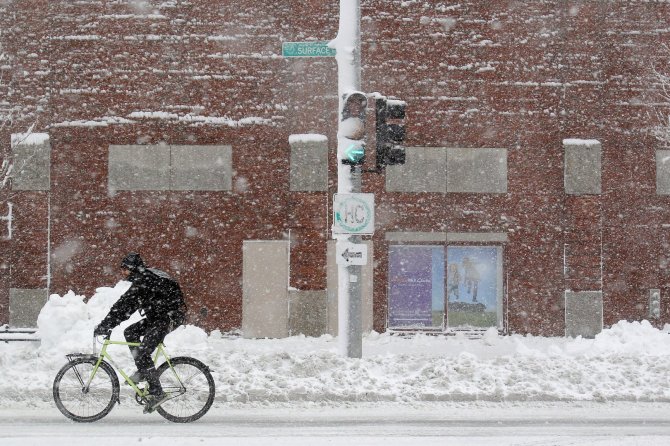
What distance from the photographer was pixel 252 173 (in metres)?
16.7

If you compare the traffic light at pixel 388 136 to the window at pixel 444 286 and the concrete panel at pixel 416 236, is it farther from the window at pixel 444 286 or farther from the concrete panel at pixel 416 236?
the window at pixel 444 286

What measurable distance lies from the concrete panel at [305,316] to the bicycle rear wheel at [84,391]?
8.05 m

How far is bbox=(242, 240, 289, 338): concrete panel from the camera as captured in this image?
1628 cm

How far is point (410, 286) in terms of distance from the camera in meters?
16.8

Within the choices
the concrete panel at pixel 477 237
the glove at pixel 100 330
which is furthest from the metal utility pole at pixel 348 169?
the concrete panel at pixel 477 237

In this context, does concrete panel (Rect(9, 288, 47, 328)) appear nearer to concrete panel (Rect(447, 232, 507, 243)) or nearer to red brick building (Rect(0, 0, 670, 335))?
red brick building (Rect(0, 0, 670, 335))

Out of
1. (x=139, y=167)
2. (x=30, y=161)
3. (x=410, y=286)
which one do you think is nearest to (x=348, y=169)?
(x=410, y=286)

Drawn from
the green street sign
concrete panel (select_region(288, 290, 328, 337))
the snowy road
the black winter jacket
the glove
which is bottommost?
the snowy road

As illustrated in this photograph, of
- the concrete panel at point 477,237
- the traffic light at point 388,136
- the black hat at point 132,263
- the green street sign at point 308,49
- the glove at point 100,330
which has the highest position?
the green street sign at point 308,49

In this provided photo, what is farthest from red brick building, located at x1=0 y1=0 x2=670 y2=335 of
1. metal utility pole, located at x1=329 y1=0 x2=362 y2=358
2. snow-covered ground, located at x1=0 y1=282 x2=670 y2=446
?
metal utility pole, located at x1=329 y1=0 x2=362 y2=358

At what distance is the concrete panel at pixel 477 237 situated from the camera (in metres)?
16.8

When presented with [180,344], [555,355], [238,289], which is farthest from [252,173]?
[555,355]

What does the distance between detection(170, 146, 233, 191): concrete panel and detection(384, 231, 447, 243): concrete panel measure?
4.03m

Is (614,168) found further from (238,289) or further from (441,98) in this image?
(238,289)
